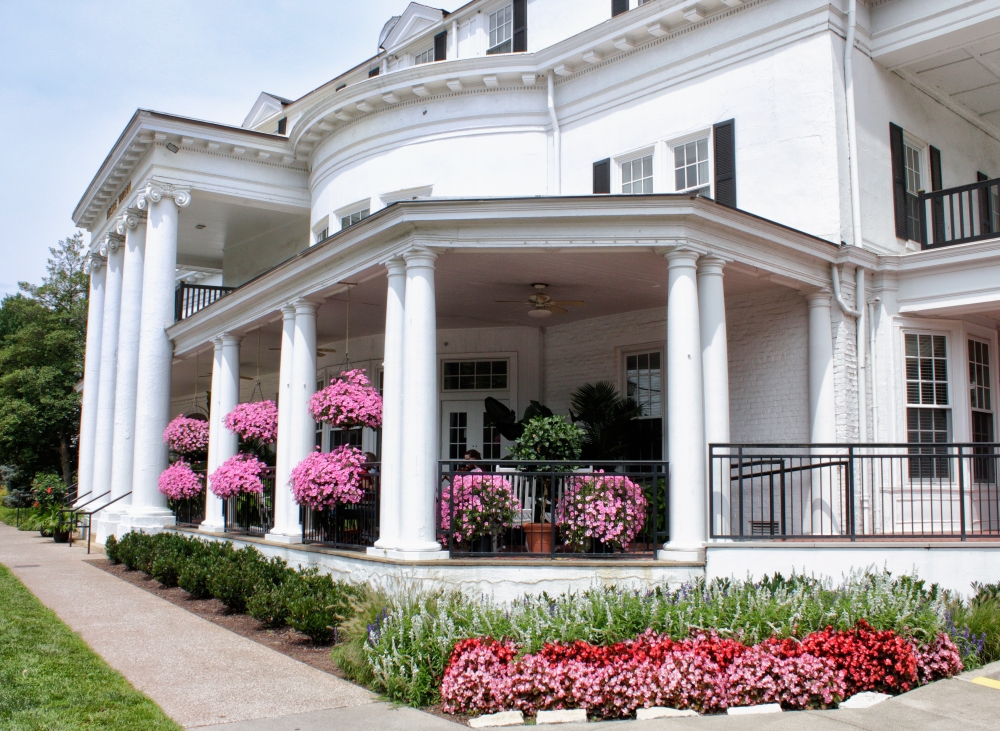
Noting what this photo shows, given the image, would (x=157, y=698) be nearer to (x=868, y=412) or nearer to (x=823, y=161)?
(x=868, y=412)

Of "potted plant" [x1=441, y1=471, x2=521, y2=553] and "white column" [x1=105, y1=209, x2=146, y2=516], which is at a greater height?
"white column" [x1=105, y1=209, x2=146, y2=516]

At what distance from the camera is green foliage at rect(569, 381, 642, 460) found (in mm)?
13039

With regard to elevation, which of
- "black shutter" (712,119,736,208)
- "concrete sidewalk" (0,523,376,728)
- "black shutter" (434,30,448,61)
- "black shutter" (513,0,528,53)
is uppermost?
"black shutter" (434,30,448,61)

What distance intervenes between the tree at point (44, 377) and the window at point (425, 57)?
952 inches

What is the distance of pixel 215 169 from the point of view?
19.6 m

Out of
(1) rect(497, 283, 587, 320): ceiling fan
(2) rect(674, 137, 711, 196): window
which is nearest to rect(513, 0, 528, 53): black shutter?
(2) rect(674, 137, 711, 196): window

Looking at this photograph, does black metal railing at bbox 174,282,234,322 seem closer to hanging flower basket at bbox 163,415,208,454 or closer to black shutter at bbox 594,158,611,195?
hanging flower basket at bbox 163,415,208,454

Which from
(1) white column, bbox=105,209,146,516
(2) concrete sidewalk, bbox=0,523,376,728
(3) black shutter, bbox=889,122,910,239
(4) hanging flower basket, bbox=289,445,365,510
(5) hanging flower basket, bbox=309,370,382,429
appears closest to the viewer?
(2) concrete sidewalk, bbox=0,523,376,728

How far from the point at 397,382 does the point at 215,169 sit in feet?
38.6

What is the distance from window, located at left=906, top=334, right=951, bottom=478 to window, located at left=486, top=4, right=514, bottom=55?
954cm

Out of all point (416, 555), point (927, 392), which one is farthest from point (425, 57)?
point (416, 555)

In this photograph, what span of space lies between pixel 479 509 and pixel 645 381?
5249 mm

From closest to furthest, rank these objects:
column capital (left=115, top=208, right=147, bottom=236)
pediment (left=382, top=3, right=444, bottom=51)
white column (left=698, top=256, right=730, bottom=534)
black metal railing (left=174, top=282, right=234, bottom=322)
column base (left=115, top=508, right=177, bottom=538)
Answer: white column (left=698, top=256, right=730, bottom=534)
column base (left=115, top=508, right=177, bottom=538)
pediment (left=382, top=3, right=444, bottom=51)
column capital (left=115, top=208, right=147, bottom=236)
black metal railing (left=174, top=282, right=234, bottom=322)

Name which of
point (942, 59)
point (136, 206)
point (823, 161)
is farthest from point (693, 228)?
point (136, 206)
